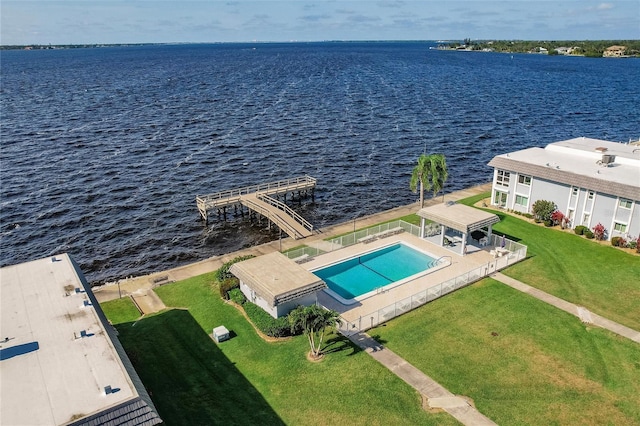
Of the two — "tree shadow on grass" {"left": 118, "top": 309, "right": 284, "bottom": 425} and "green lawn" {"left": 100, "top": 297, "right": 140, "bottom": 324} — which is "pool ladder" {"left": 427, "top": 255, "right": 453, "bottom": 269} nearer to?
"tree shadow on grass" {"left": 118, "top": 309, "right": 284, "bottom": 425}

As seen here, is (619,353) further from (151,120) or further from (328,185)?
(151,120)

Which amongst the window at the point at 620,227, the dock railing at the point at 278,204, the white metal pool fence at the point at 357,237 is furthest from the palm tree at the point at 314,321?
the window at the point at 620,227

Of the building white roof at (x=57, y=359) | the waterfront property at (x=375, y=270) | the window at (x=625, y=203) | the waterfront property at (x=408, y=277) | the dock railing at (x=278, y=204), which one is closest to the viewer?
the building white roof at (x=57, y=359)

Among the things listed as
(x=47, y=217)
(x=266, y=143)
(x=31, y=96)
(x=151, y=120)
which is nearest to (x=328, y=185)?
(x=266, y=143)

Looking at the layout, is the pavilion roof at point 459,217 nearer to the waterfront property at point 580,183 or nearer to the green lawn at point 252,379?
the waterfront property at point 580,183

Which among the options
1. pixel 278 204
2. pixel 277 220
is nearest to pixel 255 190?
pixel 278 204

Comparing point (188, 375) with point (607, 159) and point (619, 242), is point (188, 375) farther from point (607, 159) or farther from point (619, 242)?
point (607, 159)

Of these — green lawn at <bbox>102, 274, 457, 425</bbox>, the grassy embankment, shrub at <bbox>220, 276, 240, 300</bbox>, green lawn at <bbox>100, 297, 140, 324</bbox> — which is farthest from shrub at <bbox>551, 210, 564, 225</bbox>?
green lawn at <bbox>100, 297, 140, 324</bbox>
